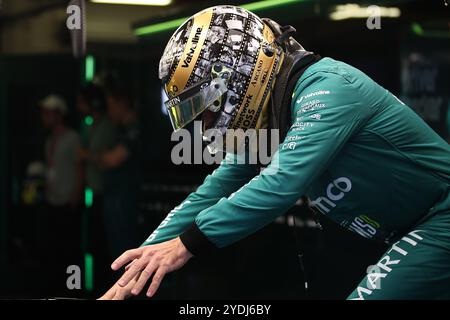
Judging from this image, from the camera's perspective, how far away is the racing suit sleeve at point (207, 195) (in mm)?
2566

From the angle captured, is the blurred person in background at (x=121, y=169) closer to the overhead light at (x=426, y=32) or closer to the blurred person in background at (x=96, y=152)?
the blurred person in background at (x=96, y=152)

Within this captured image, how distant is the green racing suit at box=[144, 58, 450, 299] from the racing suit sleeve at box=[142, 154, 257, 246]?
370mm

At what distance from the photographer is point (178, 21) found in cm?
472

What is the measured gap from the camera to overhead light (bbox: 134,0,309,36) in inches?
153

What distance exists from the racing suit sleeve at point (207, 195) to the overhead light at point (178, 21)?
54.2 inches

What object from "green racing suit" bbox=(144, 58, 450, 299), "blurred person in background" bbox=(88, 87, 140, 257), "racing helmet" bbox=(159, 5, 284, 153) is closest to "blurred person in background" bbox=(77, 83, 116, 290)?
"blurred person in background" bbox=(88, 87, 140, 257)

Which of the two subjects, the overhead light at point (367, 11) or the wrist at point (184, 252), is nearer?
the wrist at point (184, 252)

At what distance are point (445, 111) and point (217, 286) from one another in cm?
202

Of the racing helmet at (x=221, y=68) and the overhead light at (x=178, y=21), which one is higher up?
the overhead light at (x=178, y=21)

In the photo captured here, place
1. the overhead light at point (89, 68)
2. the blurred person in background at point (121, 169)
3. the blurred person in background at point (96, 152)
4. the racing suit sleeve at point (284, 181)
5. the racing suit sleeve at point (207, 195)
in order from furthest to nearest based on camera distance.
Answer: the overhead light at point (89, 68) → the blurred person in background at point (96, 152) → the blurred person in background at point (121, 169) → the racing suit sleeve at point (207, 195) → the racing suit sleeve at point (284, 181)

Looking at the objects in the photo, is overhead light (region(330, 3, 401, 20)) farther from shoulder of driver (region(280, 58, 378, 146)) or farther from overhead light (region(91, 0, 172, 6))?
shoulder of driver (region(280, 58, 378, 146))

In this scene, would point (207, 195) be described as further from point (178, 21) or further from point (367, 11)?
point (178, 21)

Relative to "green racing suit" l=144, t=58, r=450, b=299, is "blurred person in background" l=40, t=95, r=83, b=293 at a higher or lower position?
lower

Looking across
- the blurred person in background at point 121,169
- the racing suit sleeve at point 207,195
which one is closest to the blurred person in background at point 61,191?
the blurred person in background at point 121,169
